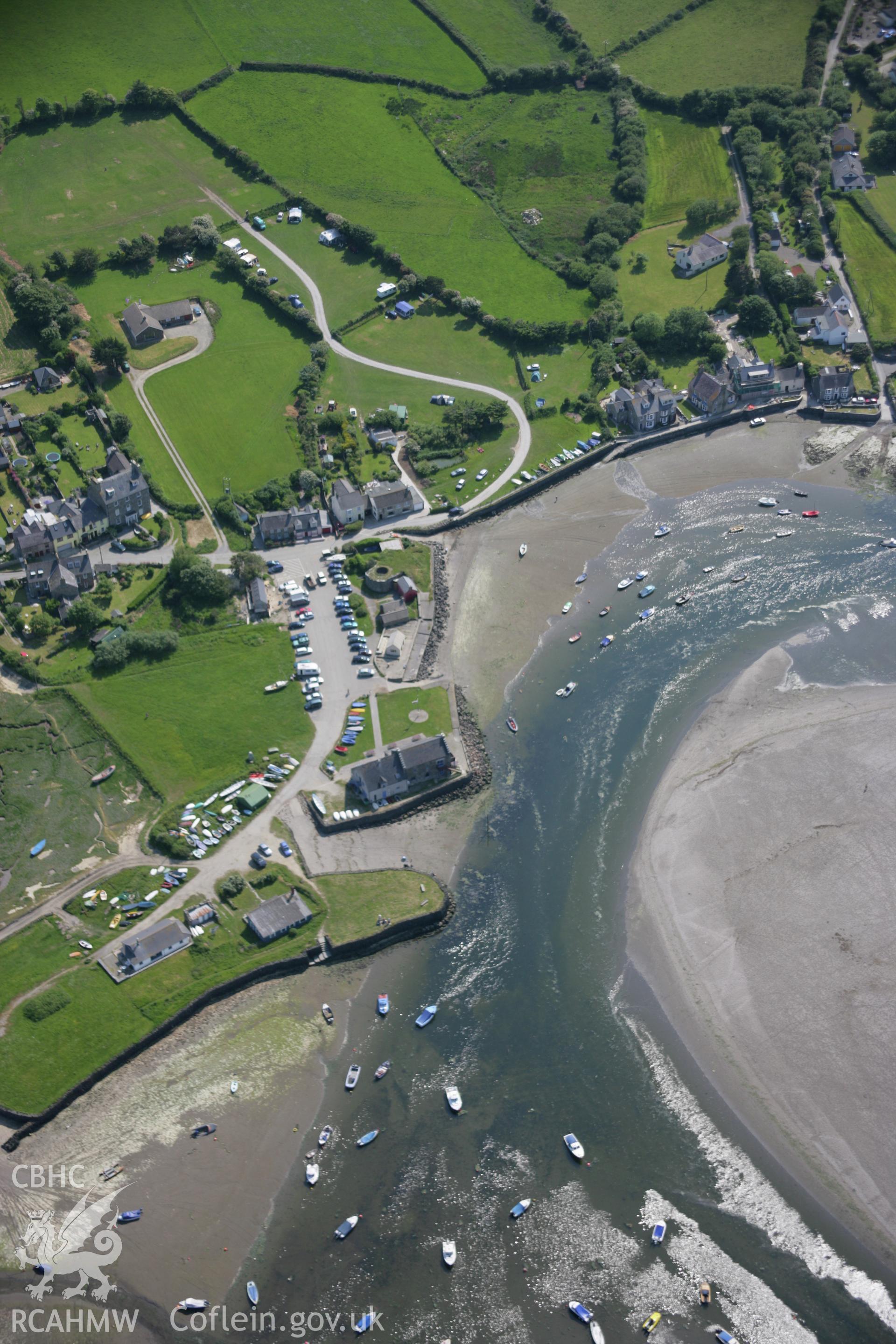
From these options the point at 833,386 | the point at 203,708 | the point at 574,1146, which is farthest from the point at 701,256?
the point at 574,1146

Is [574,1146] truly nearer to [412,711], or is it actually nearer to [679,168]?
[412,711]

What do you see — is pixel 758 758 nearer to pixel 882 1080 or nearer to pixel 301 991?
pixel 882 1080

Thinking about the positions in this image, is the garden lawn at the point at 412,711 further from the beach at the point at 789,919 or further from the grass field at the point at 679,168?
the grass field at the point at 679,168

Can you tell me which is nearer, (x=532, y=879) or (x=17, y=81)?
(x=532, y=879)

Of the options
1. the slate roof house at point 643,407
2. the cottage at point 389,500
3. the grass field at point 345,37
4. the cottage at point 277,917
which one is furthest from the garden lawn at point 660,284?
the cottage at point 277,917

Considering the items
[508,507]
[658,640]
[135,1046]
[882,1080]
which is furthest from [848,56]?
[135,1046]

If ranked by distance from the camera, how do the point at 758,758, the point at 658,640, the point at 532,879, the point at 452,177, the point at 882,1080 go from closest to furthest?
the point at 882,1080, the point at 532,879, the point at 758,758, the point at 658,640, the point at 452,177
